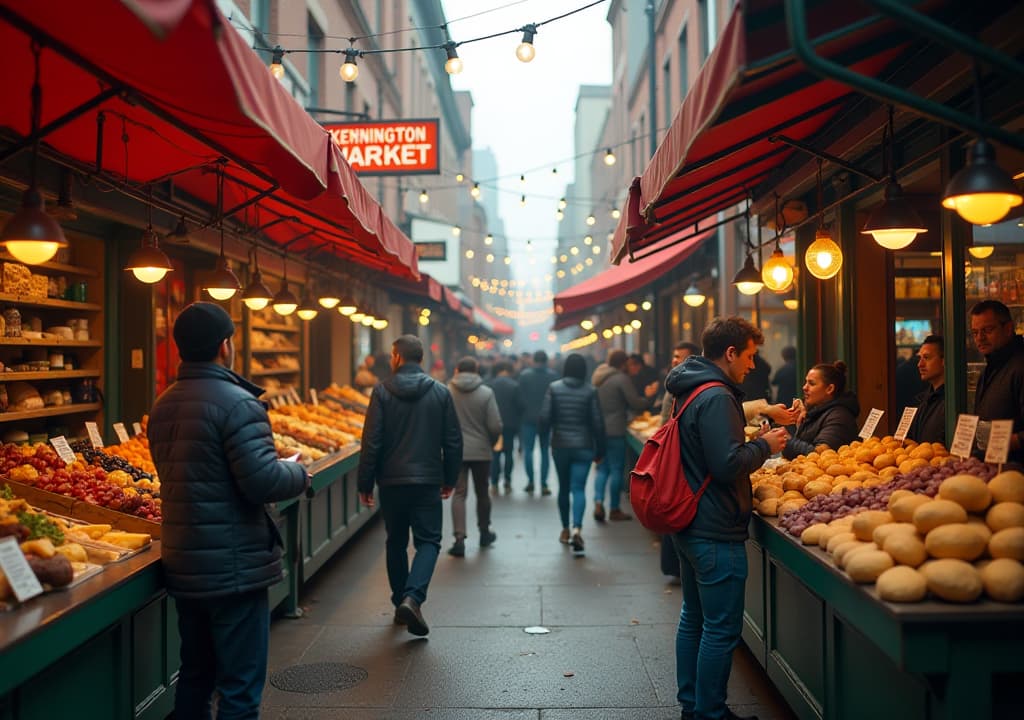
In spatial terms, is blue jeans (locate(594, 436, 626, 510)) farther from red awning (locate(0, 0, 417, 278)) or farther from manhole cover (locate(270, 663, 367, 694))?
manhole cover (locate(270, 663, 367, 694))

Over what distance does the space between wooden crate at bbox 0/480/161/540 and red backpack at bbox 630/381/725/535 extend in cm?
266

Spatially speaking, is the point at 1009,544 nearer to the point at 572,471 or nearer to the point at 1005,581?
the point at 1005,581

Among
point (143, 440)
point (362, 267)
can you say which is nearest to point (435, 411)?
point (143, 440)

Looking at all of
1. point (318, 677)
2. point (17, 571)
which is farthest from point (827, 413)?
point (17, 571)

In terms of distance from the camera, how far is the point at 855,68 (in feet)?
17.8

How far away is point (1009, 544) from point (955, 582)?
322 mm

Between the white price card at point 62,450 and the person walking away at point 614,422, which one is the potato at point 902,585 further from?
the person walking away at point 614,422

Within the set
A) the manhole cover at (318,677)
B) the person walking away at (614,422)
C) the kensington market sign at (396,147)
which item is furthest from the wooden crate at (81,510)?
the kensington market sign at (396,147)

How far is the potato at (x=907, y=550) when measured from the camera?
359 cm

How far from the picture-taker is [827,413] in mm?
6863

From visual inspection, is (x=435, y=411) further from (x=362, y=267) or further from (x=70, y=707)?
(x=362, y=267)

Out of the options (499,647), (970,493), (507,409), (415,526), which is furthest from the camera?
(507,409)

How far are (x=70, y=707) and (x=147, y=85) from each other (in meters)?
2.82

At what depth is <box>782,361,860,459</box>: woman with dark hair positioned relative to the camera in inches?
264
